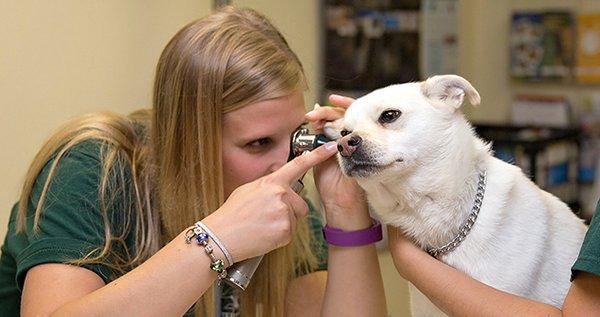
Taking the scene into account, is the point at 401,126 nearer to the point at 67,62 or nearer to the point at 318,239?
the point at 318,239

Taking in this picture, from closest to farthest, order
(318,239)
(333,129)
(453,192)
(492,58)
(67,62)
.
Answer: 1. (453,192)
2. (333,129)
3. (318,239)
4. (67,62)
5. (492,58)

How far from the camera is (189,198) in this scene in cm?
132

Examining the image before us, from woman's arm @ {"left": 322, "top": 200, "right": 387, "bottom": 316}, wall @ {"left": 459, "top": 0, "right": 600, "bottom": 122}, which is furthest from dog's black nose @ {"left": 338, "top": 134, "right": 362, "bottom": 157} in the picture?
wall @ {"left": 459, "top": 0, "right": 600, "bottom": 122}

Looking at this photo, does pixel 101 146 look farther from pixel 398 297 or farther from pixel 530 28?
pixel 530 28

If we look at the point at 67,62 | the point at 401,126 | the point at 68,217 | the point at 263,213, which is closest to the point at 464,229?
the point at 401,126

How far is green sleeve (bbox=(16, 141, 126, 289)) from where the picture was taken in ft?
4.03

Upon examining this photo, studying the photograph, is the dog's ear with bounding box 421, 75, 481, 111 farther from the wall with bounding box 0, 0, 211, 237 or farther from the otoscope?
the wall with bounding box 0, 0, 211, 237

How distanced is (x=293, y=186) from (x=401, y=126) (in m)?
0.21

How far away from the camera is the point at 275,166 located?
4.27ft

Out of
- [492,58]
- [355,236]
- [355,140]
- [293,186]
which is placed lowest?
[492,58]

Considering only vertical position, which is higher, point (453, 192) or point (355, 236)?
point (453, 192)

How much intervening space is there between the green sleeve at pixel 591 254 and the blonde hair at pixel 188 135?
54 cm

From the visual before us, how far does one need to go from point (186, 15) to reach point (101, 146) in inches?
27.6

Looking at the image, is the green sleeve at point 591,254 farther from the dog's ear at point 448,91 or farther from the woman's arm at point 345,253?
the woman's arm at point 345,253
